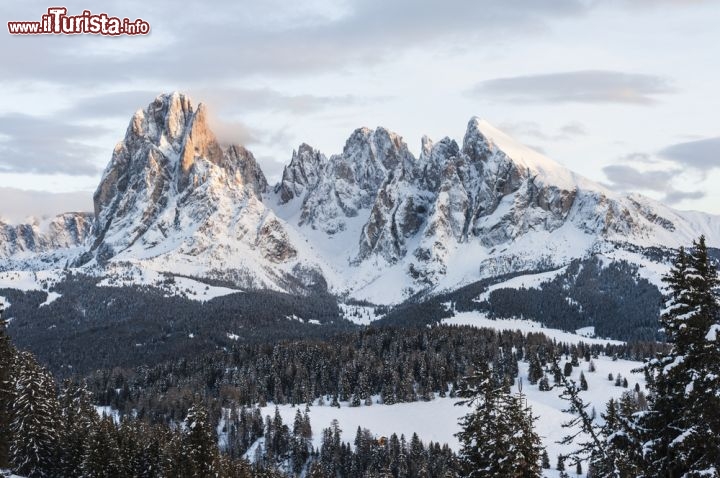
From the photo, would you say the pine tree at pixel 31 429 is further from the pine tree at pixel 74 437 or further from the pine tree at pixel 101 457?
the pine tree at pixel 101 457

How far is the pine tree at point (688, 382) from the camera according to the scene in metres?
31.4

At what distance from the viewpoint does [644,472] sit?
3259 centimetres

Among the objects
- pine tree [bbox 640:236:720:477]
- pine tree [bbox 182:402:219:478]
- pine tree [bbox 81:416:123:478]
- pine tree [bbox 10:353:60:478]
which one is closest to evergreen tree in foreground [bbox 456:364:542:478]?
pine tree [bbox 640:236:720:477]

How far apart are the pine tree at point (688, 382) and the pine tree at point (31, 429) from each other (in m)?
72.4

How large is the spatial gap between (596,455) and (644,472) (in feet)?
8.88

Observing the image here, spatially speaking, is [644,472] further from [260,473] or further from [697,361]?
[260,473]

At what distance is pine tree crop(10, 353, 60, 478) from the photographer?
8719 cm

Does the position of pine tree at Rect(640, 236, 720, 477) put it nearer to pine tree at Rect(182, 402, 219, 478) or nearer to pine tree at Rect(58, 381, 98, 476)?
pine tree at Rect(182, 402, 219, 478)

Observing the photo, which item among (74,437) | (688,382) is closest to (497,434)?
(688,382)

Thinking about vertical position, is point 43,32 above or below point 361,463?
above

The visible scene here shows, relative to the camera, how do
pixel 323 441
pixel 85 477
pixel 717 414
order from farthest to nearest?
pixel 323 441
pixel 85 477
pixel 717 414

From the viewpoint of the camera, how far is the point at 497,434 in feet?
141

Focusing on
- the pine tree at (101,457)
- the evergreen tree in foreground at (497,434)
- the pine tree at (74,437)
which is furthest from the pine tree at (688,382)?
the pine tree at (74,437)

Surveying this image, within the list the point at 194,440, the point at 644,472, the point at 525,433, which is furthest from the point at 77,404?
the point at 644,472
